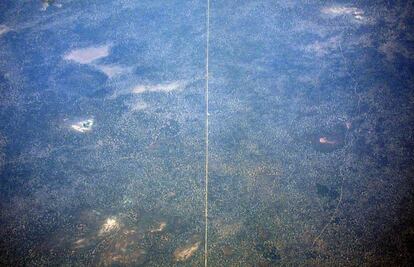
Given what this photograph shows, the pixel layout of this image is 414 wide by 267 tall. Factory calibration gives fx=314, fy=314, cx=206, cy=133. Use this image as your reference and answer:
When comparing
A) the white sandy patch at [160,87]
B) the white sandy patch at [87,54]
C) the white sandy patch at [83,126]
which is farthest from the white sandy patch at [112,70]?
the white sandy patch at [83,126]

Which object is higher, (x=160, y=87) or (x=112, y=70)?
(x=112, y=70)

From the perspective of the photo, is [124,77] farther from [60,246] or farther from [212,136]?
[60,246]

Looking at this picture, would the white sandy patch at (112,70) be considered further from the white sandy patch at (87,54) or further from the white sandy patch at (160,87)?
the white sandy patch at (160,87)

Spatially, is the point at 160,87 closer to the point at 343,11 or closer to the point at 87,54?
the point at 87,54

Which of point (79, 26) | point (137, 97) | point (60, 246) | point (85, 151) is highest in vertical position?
point (79, 26)

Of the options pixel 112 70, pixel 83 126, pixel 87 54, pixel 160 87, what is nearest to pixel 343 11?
pixel 160 87

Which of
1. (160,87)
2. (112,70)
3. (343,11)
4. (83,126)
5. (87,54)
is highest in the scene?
(343,11)

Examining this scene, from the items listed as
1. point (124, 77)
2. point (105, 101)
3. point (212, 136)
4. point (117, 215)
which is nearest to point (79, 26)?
point (124, 77)
